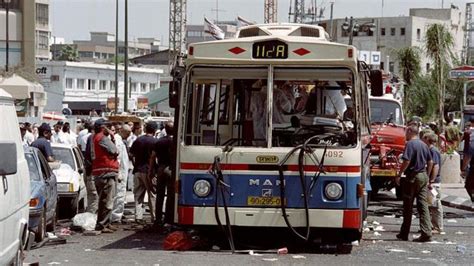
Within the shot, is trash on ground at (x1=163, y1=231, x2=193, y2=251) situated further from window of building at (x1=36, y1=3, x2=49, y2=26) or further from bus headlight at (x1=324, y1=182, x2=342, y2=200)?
window of building at (x1=36, y1=3, x2=49, y2=26)

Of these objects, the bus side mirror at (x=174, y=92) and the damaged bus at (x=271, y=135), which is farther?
the bus side mirror at (x=174, y=92)

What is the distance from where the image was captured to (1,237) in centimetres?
960

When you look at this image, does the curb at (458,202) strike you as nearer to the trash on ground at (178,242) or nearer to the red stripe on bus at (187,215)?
the trash on ground at (178,242)

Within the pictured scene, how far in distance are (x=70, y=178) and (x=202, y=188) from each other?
6.77m

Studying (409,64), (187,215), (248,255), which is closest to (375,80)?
(248,255)

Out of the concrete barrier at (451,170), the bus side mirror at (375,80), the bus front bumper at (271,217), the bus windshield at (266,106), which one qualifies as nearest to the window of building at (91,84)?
the concrete barrier at (451,170)

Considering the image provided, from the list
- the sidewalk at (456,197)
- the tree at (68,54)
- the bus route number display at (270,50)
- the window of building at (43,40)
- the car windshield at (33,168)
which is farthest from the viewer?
the tree at (68,54)

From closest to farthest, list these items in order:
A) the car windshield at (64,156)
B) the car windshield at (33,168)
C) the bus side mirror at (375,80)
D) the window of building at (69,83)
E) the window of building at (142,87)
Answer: the bus side mirror at (375,80)
the car windshield at (33,168)
the car windshield at (64,156)
the window of building at (69,83)
the window of building at (142,87)

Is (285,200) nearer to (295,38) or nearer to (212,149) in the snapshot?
(212,149)

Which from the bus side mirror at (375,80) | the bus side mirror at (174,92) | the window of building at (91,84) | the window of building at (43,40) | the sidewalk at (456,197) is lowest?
the sidewalk at (456,197)

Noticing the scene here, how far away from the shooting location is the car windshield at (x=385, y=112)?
2620 cm

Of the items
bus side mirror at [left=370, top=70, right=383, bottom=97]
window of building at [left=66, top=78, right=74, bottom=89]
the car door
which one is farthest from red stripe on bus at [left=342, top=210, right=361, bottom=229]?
window of building at [left=66, top=78, right=74, bottom=89]

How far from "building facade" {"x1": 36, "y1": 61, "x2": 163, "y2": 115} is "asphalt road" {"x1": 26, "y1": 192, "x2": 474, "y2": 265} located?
82591 mm

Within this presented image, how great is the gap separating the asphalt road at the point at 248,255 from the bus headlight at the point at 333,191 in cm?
84
